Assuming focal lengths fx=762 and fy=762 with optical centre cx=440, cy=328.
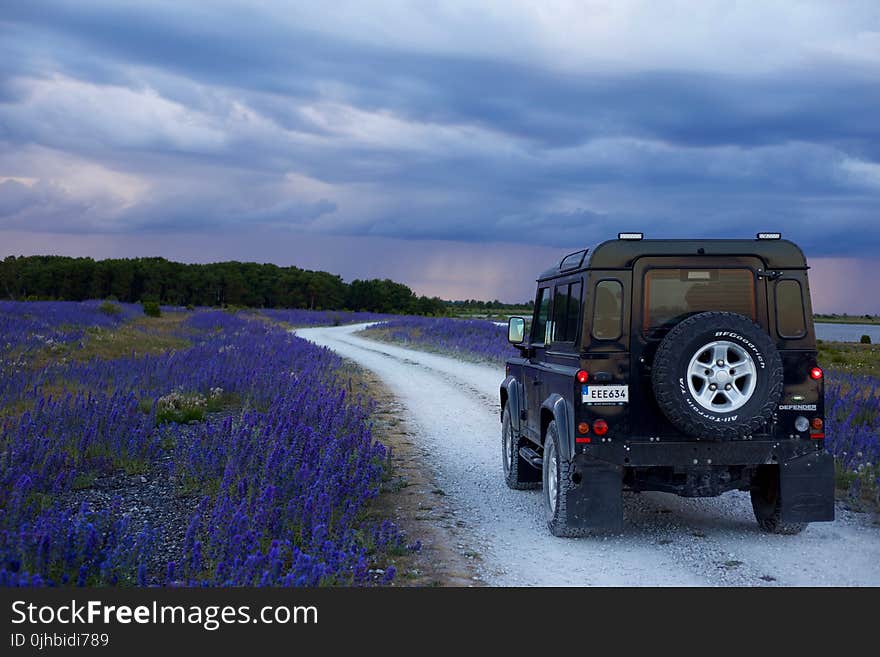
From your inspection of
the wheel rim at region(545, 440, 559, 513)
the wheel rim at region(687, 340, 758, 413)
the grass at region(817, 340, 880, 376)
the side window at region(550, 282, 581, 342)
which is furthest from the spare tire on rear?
the grass at region(817, 340, 880, 376)

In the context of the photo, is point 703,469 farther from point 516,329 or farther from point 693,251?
point 516,329

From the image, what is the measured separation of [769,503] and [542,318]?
3011 mm

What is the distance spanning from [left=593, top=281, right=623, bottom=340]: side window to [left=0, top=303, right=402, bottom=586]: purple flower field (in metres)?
2.51

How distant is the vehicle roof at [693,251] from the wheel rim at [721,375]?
963 mm

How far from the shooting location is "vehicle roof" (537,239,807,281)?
6684 millimetres

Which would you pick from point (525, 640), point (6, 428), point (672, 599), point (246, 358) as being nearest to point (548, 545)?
point (672, 599)

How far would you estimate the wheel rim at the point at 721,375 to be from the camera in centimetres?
620

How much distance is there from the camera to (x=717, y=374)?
623cm

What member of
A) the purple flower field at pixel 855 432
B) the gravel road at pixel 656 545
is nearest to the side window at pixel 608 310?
the gravel road at pixel 656 545

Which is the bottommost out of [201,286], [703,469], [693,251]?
[703,469]

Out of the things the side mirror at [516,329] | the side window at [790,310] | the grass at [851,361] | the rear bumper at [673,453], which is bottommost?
the grass at [851,361]

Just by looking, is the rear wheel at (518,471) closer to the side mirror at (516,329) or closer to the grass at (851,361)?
the side mirror at (516,329)

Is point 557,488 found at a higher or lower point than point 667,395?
lower

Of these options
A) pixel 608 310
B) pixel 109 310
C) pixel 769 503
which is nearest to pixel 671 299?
pixel 608 310
